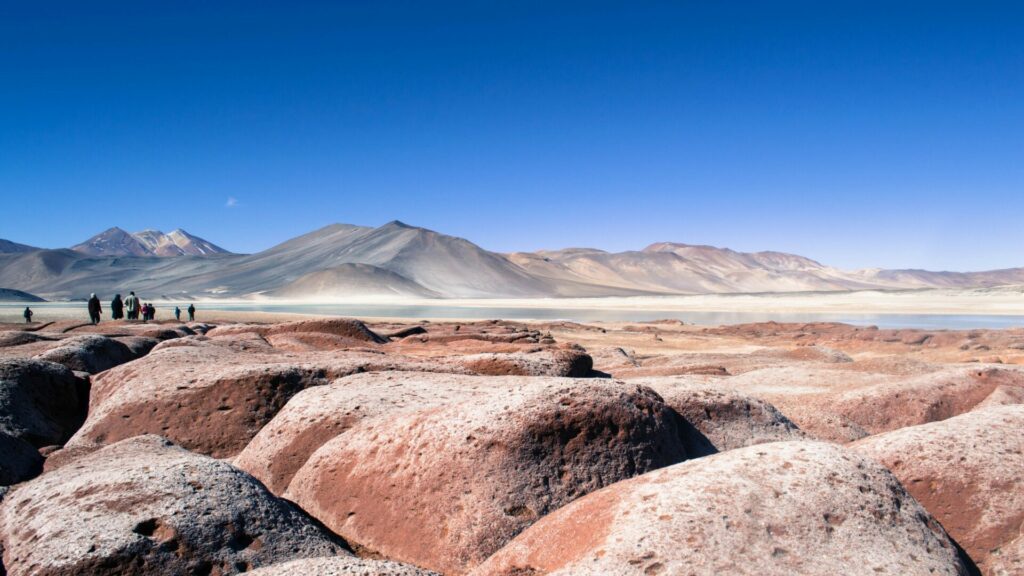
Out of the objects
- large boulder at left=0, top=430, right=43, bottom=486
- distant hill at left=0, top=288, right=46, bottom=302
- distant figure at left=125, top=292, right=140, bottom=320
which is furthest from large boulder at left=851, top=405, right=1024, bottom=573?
distant hill at left=0, top=288, right=46, bottom=302

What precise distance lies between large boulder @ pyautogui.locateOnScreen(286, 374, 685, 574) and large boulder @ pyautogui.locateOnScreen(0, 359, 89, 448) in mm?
2947

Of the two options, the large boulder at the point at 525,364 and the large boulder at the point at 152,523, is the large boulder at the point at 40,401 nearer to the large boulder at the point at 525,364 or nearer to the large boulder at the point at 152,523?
the large boulder at the point at 152,523

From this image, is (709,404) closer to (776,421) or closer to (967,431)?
(776,421)

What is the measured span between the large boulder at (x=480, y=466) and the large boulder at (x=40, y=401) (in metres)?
2.95

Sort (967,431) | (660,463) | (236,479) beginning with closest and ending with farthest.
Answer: (236,479)
(660,463)
(967,431)

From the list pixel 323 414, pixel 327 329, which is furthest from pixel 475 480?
pixel 327 329

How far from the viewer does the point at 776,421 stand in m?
5.30

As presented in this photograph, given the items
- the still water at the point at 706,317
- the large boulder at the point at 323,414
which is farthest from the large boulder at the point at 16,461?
the still water at the point at 706,317

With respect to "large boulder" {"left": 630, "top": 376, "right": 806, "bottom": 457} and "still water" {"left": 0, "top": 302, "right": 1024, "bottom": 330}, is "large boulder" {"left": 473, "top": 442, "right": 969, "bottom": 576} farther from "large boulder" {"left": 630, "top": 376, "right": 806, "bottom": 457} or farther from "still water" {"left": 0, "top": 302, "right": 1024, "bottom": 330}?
"still water" {"left": 0, "top": 302, "right": 1024, "bottom": 330}

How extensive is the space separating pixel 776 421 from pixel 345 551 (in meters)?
3.30

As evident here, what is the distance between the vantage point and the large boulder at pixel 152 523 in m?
2.81

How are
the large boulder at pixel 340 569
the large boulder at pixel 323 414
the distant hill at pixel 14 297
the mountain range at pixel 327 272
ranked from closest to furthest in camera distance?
1. the large boulder at pixel 340 569
2. the large boulder at pixel 323 414
3. the distant hill at pixel 14 297
4. the mountain range at pixel 327 272

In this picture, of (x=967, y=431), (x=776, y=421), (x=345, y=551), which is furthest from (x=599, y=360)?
(x=345, y=551)

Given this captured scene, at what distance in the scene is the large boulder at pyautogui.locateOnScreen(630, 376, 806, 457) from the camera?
4914 millimetres
